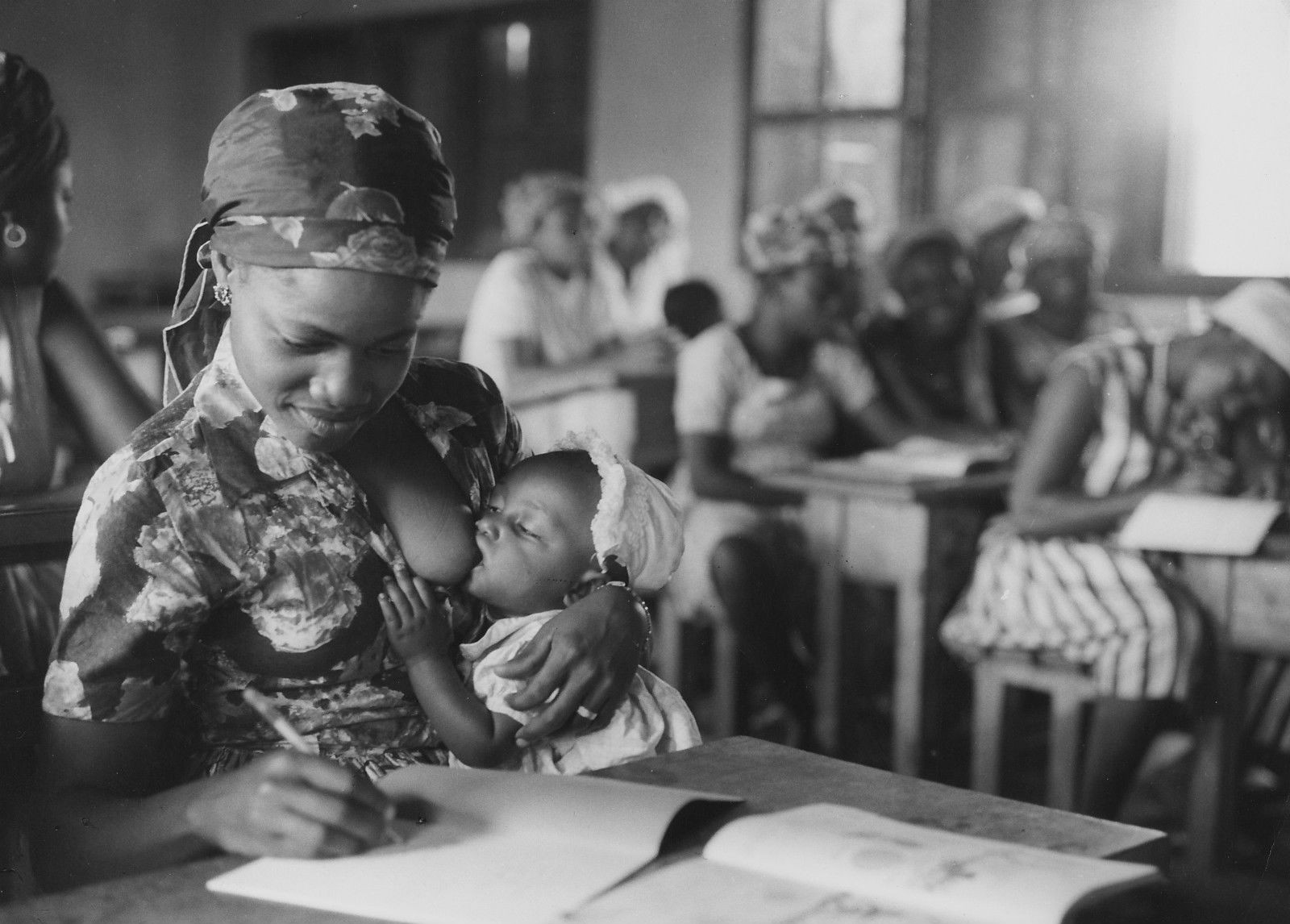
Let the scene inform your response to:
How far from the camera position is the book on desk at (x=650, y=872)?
3.44 ft

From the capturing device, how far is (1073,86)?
6.26m

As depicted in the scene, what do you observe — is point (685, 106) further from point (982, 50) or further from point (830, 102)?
point (982, 50)

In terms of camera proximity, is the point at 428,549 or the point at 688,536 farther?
the point at 688,536

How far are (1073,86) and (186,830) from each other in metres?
5.72

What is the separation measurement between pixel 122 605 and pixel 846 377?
3.53 m

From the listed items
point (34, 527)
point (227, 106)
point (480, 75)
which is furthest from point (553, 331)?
point (34, 527)

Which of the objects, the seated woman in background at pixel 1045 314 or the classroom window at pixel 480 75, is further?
the classroom window at pixel 480 75

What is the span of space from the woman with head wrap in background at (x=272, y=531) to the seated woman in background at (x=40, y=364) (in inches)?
21.5

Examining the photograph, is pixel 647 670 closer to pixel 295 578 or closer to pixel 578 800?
pixel 295 578

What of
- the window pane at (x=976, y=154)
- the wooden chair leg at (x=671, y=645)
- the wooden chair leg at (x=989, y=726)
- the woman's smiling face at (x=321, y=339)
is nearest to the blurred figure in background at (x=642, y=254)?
the window pane at (x=976, y=154)

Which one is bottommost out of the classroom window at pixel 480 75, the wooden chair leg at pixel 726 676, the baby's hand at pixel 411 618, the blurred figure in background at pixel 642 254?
the wooden chair leg at pixel 726 676

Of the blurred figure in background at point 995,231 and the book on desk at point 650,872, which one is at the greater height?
the blurred figure in background at point 995,231

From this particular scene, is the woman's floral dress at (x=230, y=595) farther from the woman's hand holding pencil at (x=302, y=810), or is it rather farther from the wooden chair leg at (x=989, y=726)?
the wooden chair leg at (x=989, y=726)

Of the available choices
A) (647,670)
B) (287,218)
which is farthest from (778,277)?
(287,218)
